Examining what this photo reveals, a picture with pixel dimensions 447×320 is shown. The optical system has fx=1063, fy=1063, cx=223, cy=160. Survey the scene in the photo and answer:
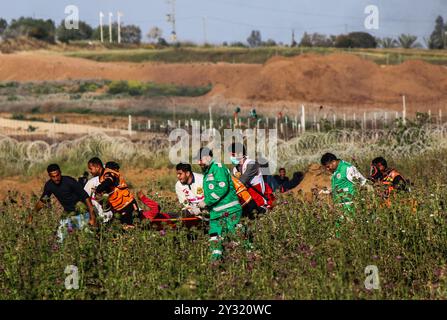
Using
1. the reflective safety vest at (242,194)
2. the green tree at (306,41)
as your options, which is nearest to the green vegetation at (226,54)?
the green tree at (306,41)

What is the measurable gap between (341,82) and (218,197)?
5587cm

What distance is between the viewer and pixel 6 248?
1154 centimetres

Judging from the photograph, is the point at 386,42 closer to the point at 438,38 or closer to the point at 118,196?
the point at 438,38

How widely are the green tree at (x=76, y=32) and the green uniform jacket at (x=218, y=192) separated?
10943 cm

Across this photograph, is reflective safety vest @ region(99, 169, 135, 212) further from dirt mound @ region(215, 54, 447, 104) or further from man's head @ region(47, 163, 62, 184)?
dirt mound @ region(215, 54, 447, 104)

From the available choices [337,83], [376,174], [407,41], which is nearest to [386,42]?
[407,41]

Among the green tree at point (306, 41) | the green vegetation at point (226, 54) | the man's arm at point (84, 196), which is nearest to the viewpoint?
the man's arm at point (84, 196)

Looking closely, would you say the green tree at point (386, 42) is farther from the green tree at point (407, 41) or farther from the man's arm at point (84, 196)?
the man's arm at point (84, 196)

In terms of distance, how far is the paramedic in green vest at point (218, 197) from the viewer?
12.7m

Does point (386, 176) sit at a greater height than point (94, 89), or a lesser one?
lesser

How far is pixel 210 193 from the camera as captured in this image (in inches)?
502

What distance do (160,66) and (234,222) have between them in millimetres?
74086
